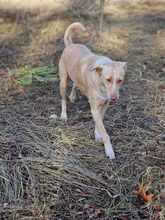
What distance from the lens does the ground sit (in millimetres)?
4312

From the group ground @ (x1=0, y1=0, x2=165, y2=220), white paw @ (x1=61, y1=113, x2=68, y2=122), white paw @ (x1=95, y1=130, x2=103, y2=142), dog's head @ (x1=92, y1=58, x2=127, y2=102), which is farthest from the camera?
white paw @ (x1=61, y1=113, x2=68, y2=122)

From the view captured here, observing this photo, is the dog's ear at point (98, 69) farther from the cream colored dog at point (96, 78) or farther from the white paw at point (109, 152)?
the white paw at point (109, 152)

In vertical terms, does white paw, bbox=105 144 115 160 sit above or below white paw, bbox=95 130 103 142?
above

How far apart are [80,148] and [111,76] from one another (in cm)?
88

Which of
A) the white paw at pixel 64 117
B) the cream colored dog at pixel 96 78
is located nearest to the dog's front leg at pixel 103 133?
the cream colored dog at pixel 96 78

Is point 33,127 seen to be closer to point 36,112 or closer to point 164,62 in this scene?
point 36,112

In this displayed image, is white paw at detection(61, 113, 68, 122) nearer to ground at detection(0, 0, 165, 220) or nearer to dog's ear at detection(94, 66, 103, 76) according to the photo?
ground at detection(0, 0, 165, 220)

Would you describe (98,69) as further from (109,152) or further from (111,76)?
(109,152)

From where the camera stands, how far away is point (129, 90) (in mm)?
7094

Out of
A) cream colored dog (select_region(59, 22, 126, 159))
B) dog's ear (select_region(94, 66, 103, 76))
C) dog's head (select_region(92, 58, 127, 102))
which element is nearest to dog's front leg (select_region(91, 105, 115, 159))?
cream colored dog (select_region(59, 22, 126, 159))

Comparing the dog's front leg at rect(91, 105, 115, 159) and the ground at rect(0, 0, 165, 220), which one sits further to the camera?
the dog's front leg at rect(91, 105, 115, 159)

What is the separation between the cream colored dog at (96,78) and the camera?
5055mm

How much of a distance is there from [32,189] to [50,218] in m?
0.40

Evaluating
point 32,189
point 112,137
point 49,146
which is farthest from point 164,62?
point 32,189
